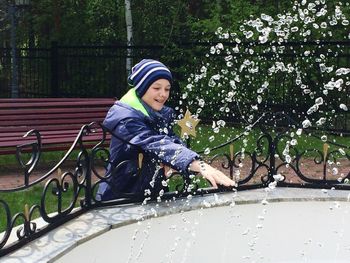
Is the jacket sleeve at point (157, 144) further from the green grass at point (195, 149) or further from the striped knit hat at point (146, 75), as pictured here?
the green grass at point (195, 149)

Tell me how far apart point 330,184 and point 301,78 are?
692 centimetres

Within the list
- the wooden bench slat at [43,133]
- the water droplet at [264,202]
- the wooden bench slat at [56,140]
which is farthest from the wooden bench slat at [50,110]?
the water droplet at [264,202]

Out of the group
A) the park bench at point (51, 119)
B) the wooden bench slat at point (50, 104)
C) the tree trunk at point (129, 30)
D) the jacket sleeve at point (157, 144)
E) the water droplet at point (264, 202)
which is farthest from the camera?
the tree trunk at point (129, 30)

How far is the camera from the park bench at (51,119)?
720 centimetres

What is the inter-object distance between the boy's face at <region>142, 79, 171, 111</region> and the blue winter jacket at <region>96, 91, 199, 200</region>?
0.04 m

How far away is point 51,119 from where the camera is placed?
7949mm

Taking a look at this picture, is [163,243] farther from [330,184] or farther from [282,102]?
[282,102]

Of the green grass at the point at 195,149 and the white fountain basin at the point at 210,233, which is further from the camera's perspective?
the green grass at the point at 195,149

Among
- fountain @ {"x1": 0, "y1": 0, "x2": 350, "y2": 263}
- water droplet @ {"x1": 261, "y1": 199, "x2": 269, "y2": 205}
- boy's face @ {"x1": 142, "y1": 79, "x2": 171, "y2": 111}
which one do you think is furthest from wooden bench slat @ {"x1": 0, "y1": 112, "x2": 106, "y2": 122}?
water droplet @ {"x1": 261, "y1": 199, "x2": 269, "y2": 205}

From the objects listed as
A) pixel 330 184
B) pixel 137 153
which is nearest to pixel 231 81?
pixel 330 184

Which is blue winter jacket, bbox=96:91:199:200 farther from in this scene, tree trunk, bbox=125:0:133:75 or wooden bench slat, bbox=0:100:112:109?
tree trunk, bbox=125:0:133:75

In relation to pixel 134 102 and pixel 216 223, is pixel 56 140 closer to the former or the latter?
pixel 134 102

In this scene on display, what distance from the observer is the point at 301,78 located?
11.3 meters

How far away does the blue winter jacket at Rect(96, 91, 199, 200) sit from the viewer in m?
3.83
